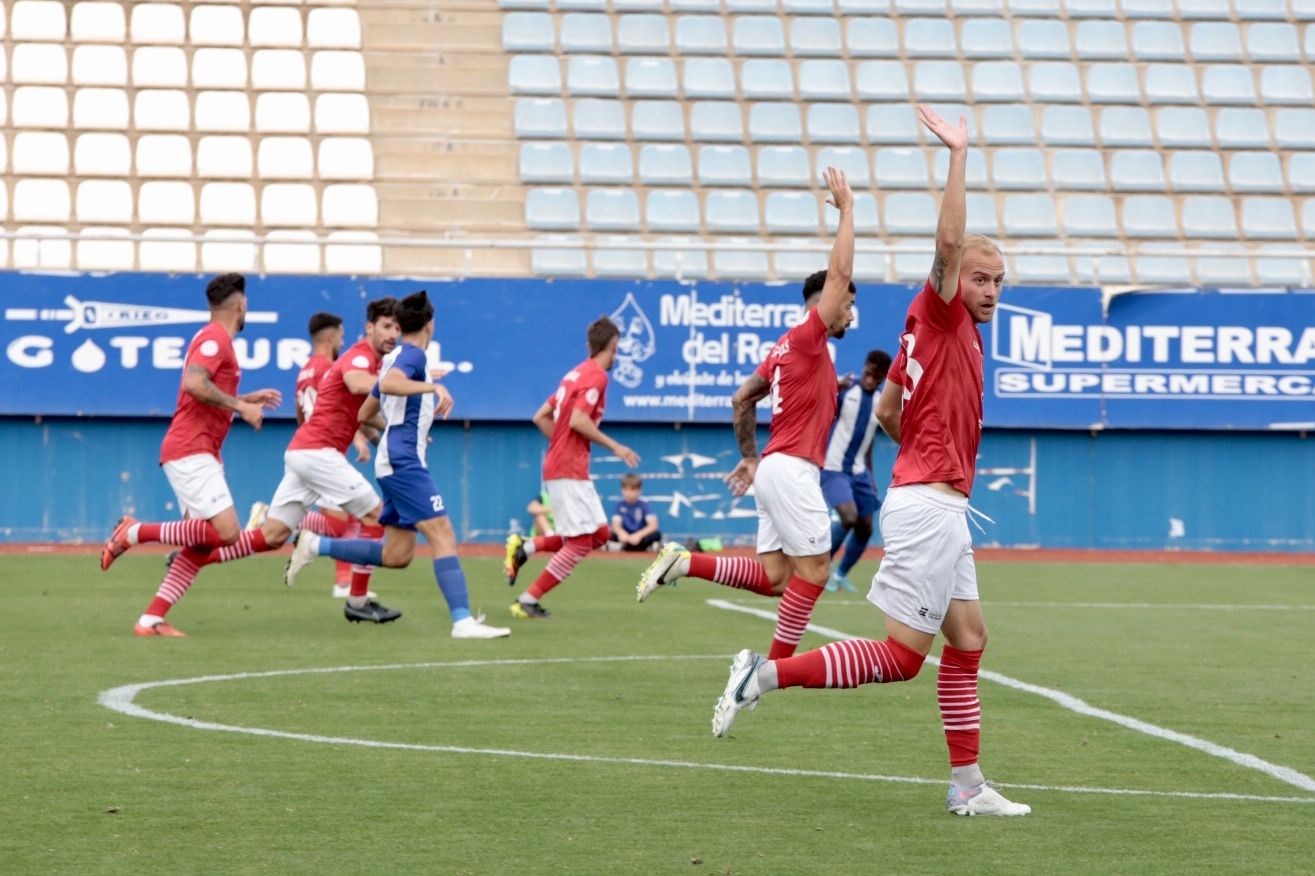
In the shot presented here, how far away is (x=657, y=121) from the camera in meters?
26.0

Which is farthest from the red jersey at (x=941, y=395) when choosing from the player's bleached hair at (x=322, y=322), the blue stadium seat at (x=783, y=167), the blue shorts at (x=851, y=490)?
the blue stadium seat at (x=783, y=167)

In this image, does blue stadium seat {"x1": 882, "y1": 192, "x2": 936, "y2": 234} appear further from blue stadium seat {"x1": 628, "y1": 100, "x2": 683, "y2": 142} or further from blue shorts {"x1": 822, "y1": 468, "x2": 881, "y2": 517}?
blue shorts {"x1": 822, "y1": 468, "x2": 881, "y2": 517}

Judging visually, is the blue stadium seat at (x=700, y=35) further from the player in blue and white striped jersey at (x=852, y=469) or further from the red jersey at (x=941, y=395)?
the red jersey at (x=941, y=395)

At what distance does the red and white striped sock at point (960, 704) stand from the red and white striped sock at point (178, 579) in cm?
690

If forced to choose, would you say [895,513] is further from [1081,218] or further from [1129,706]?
[1081,218]

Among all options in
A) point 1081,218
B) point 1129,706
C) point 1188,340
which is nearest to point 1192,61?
point 1081,218

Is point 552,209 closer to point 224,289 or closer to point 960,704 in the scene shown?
point 224,289

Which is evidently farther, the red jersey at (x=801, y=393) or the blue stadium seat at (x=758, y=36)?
the blue stadium seat at (x=758, y=36)

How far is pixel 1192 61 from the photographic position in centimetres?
2778

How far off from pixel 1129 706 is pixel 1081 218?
55.4 feet

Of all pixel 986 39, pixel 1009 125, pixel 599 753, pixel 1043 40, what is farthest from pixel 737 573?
pixel 1043 40

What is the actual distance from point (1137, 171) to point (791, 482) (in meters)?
17.9

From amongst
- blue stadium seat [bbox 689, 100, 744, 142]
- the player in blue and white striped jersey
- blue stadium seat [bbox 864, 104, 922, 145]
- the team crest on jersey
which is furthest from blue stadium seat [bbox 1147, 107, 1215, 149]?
the player in blue and white striped jersey

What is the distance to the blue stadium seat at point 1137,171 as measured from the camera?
2598 cm
